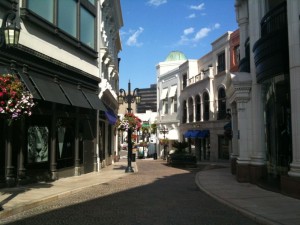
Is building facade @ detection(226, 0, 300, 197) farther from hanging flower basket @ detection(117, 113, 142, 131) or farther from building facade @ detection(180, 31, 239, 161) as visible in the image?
building facade @ detection(180, 31, 239, 161)

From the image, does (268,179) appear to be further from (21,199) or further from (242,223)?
(21,199)

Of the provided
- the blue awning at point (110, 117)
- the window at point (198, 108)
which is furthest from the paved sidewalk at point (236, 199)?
the window at point (198, 108)

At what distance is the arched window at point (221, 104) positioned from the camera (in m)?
40.0

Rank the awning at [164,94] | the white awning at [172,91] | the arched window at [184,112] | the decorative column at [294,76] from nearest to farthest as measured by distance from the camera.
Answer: the decorative column at [294,76] → the arched window at [184,112] → the white awning at [172,91] → the awning at [164,94]

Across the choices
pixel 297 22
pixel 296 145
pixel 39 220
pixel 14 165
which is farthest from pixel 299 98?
pixel 14 165

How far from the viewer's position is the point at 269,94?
15484mm

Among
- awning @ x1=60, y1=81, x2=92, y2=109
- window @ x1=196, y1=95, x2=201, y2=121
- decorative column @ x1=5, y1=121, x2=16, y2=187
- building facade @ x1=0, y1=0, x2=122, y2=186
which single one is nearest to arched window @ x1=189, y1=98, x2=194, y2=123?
window @ x1=196, y1=95, x2=201, y2=121

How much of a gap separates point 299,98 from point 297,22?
7.62ft

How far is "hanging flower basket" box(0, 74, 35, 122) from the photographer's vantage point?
9.84m

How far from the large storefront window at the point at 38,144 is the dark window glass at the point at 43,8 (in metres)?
4.77

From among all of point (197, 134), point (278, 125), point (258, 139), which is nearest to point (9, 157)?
point (258, 139)

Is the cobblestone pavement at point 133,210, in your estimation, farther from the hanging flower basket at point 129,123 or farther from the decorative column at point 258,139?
the hanging flower basket at point 129,123

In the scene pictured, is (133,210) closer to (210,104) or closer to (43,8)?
(43,8)

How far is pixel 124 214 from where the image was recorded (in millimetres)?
9953
